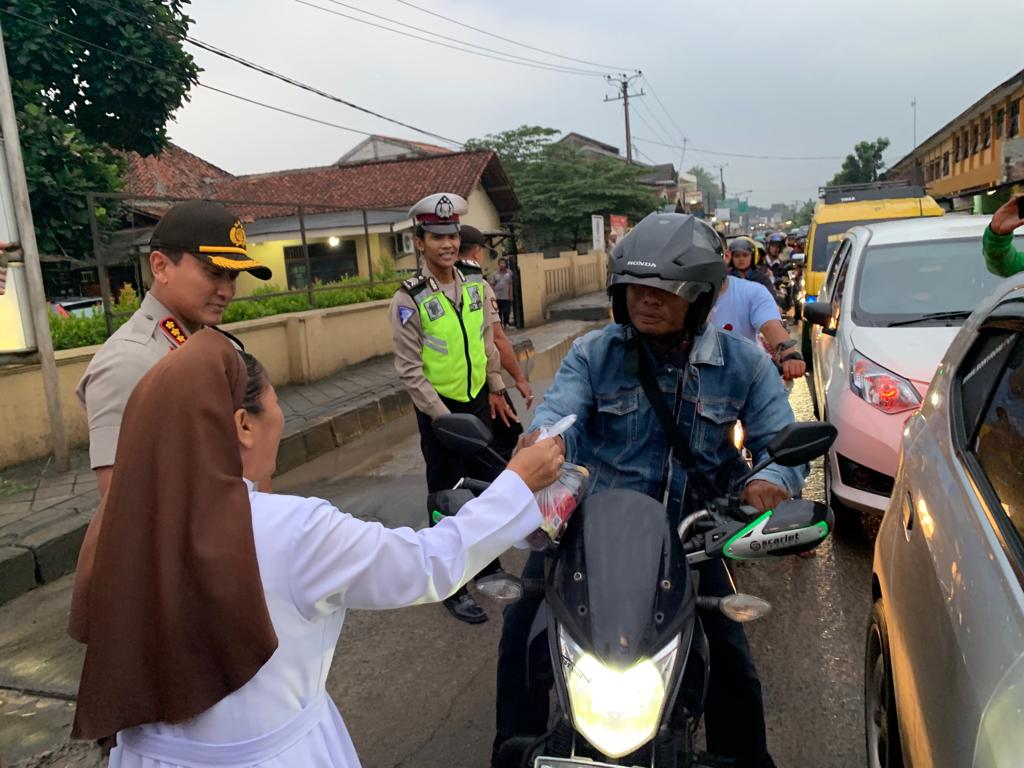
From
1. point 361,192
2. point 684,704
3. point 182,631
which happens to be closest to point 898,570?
point 684,704

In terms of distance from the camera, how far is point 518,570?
4.34 metres

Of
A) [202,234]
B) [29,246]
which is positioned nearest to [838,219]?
[29,246]

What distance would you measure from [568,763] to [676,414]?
42.2 inches

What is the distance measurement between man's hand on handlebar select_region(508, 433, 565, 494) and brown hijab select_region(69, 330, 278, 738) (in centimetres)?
52

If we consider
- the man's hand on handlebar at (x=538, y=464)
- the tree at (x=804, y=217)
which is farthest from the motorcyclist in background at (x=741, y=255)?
the tree at (x=804, y=217)

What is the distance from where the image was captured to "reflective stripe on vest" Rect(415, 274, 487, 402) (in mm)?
3787

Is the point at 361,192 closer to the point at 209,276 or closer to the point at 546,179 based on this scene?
the point at 546,179

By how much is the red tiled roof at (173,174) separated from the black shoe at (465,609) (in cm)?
2171

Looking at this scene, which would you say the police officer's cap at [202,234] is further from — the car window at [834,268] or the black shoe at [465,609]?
the car window at [834,268]

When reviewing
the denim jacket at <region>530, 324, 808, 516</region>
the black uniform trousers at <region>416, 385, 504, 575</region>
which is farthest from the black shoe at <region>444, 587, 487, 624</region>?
the denim jacket at <region>530, 324, 808, 516</region>

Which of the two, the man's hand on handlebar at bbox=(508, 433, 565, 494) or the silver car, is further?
the man's hand on handlebar at bbox=(508, 433, 565, 494)

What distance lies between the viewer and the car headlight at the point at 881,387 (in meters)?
3.88

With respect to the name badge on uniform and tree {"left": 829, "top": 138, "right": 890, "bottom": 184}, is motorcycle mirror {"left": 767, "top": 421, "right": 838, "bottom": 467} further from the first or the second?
tree {"left": 829, "top": 138, "right": 890, "bottom": 184}

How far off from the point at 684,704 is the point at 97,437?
1.61 metres
